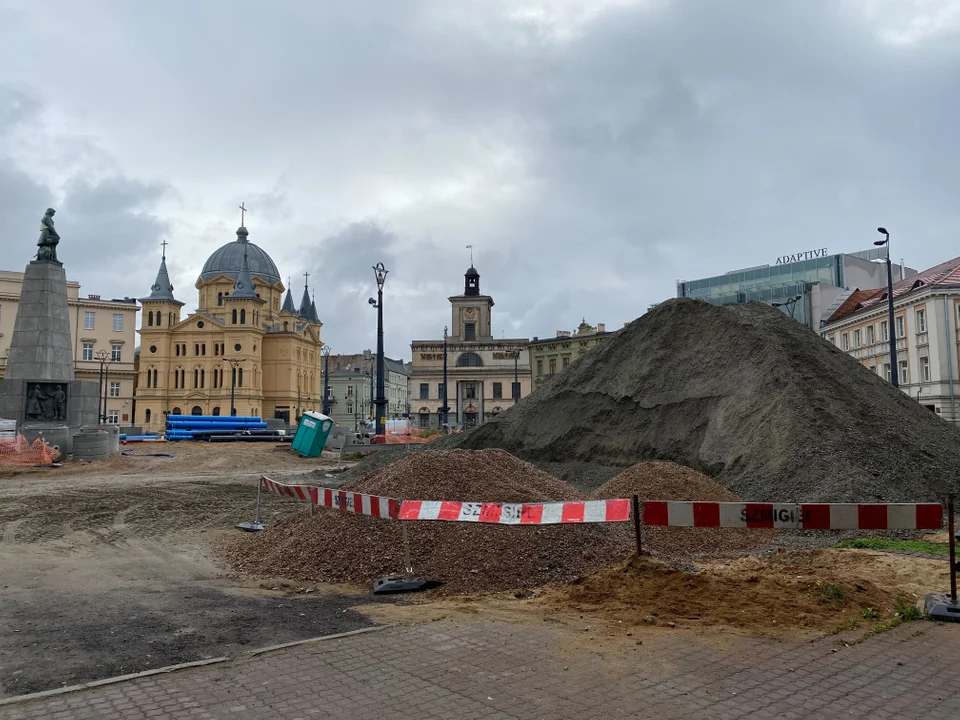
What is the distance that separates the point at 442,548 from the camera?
9031 mm

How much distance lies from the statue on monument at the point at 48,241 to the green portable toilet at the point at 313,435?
13.7 metres

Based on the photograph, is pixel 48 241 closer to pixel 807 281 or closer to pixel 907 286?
pixel 907 286

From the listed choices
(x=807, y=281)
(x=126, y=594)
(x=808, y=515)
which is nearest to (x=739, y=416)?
(x=808, y=515)

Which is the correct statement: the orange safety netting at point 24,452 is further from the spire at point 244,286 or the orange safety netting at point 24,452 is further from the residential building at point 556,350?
the residential building at point 556,350

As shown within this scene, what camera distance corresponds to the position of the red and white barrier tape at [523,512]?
25.2ft

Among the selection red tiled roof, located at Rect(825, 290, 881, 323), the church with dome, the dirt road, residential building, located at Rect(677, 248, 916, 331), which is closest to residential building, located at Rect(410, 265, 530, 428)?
the church with dome

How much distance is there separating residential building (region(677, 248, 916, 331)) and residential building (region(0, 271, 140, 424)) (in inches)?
2275

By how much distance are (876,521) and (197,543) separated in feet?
32.2

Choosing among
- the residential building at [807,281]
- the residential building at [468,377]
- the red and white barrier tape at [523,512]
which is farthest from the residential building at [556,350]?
the red and white barrier tape at [523,512]

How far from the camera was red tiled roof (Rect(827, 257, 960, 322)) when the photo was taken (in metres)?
39.8

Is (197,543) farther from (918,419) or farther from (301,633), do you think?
(918,419)

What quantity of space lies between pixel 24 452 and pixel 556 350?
220 feet

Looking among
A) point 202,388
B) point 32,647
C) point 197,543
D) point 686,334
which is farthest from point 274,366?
point 32,647

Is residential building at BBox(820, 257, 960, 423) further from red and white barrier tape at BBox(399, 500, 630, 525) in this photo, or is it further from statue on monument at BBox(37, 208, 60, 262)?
statue on monument at BBox(37, 208, 60, 262)
